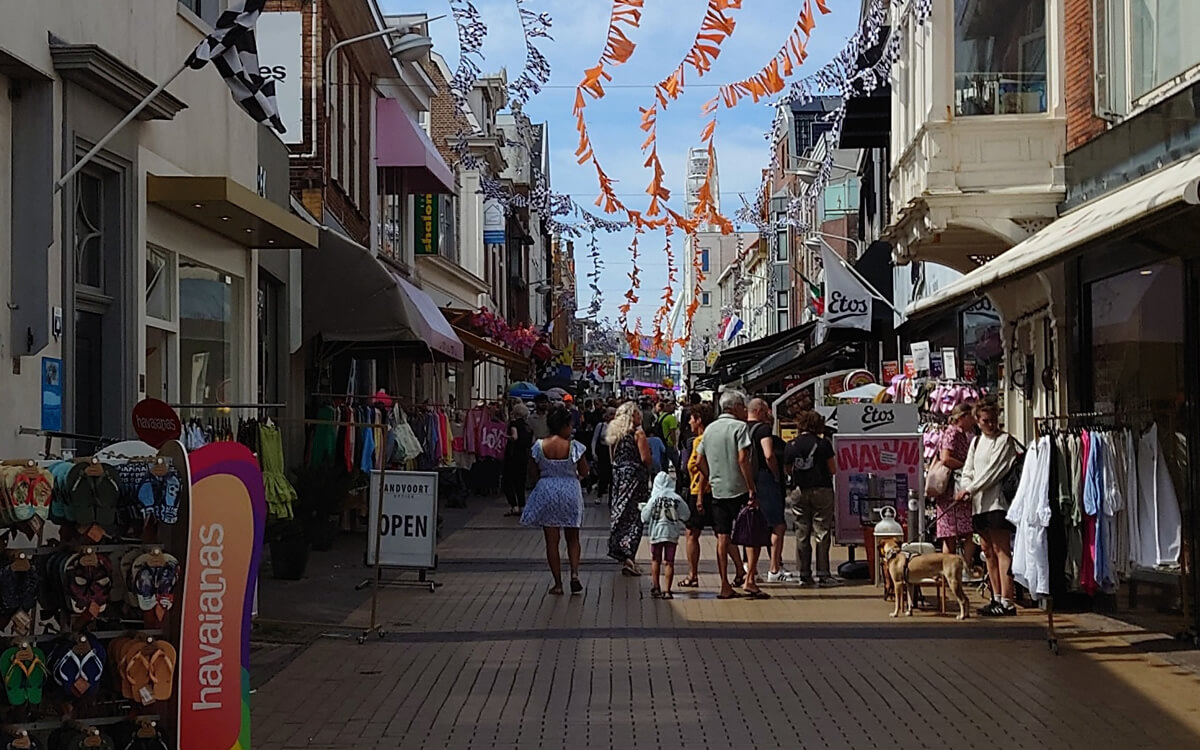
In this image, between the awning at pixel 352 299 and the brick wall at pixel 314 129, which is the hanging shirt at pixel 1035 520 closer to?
the awning at pixel 352 299

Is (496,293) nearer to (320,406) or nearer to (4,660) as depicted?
(320,406)

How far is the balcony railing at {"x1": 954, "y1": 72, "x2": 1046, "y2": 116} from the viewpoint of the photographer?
14.3 m

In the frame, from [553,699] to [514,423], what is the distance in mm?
17221

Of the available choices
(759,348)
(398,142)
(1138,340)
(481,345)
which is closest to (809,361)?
(759,348)

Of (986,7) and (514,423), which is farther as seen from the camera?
(514,423)

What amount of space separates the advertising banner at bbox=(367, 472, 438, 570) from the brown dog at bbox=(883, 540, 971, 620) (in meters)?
4.03

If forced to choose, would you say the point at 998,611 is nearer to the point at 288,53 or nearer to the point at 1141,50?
the point at 1141,50

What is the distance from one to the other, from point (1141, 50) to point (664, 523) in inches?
232

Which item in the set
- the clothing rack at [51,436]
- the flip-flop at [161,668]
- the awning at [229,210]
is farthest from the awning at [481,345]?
the flip-flop at [161,668]

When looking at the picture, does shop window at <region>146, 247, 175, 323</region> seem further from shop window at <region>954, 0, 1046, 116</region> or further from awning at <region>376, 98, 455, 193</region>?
awning at <region>376, 98, 455, 193</region>

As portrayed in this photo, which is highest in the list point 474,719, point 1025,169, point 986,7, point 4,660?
point 986,7

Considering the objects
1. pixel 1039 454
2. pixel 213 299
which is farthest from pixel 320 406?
pixel 1039 454

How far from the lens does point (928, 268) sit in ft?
77.9

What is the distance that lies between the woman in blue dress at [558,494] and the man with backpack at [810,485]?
2.13 metres
